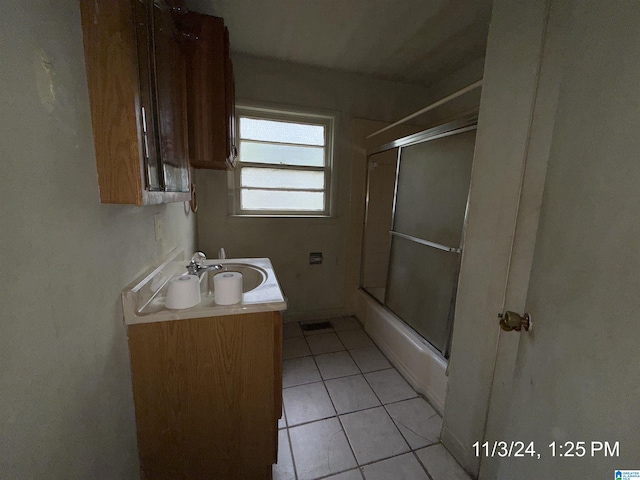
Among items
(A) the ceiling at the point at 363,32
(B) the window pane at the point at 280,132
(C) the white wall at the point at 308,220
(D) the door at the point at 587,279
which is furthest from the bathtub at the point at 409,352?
(A) the ceiling at the point at 363,32

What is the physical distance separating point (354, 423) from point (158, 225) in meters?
1.54

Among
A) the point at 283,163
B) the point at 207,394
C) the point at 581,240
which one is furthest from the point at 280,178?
the point at 581,240

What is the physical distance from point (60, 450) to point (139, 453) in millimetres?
536

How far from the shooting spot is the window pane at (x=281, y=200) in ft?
7.72

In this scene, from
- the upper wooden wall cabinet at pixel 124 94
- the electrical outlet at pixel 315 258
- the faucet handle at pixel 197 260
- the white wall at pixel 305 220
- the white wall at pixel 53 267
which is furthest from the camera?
the electrical outlet at pixel 315 258

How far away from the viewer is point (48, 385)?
0.54m

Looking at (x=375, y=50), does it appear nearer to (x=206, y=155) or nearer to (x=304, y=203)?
(x=304, y=203)

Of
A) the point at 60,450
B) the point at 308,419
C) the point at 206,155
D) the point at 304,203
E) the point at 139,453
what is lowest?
the point at 308,419

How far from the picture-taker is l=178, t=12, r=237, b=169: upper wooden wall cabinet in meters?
1.17

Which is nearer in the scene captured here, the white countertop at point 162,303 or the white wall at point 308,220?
the white countertop at point 162,303

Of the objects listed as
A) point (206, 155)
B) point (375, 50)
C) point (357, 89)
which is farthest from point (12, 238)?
point (357, 89)

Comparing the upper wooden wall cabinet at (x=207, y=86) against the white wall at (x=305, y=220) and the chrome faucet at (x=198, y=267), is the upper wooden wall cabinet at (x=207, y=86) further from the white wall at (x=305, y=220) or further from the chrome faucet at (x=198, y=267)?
the white wall at (x=305, y=220)

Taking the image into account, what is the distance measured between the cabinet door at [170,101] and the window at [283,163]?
113 cm

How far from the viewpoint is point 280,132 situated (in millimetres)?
2338
